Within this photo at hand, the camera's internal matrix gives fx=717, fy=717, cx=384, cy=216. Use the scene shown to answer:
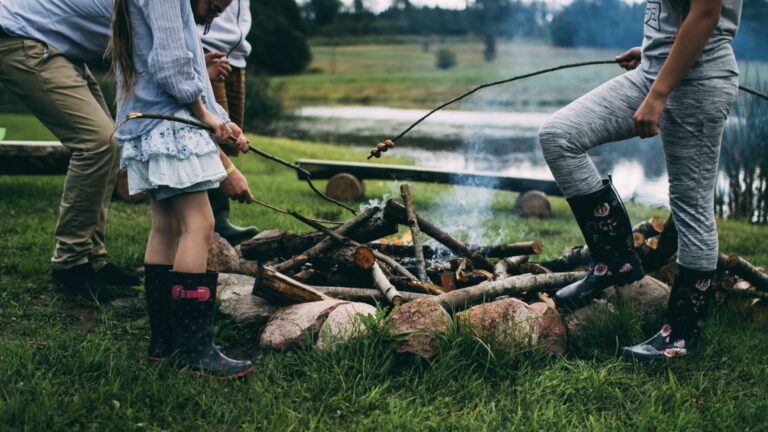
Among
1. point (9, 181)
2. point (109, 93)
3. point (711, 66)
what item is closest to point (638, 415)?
point (711, 66)

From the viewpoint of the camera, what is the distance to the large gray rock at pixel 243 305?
3559 millimetres

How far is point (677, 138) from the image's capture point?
3.13m

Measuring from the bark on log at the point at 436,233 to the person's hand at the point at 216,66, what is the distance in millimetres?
1291

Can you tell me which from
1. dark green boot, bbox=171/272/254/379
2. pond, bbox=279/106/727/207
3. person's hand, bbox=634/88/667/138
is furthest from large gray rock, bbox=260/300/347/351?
pond, bbox=279/106/727/207

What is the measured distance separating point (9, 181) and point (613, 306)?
22.6 ft

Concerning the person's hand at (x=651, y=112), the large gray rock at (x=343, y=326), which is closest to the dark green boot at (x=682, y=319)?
the person's hand at (x=651, y=112)

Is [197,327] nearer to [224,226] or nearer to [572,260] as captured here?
[572,260]

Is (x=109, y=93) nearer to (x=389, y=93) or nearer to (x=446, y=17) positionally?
(x=389, y=93)

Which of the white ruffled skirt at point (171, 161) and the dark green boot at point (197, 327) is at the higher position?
the white ruffled skirt at point (171, 161)

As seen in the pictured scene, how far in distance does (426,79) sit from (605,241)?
3748 centimetres

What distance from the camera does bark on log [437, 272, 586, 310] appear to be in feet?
11.6

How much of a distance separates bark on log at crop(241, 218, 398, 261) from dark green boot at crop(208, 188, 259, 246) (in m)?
1.17

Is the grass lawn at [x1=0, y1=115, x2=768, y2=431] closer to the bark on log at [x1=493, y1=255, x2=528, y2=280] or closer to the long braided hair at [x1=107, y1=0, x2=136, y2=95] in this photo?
the bark on log at [x1=493, y1=255, x2=528, y2=280]

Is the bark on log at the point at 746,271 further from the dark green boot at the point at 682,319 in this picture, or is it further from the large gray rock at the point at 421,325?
the large gray rock at the point at 421,325
